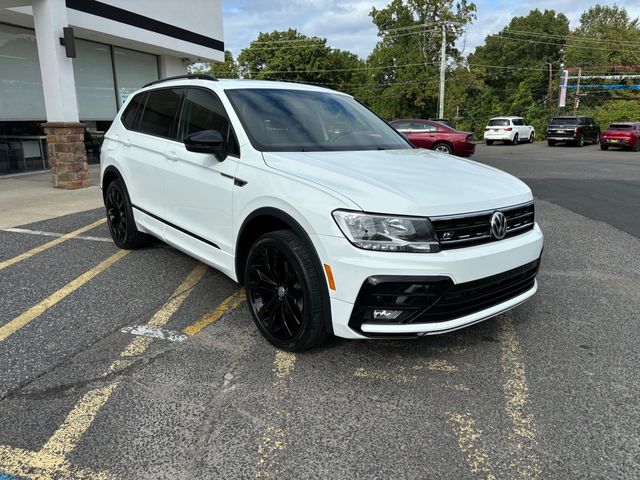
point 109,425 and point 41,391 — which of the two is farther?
point 41,391

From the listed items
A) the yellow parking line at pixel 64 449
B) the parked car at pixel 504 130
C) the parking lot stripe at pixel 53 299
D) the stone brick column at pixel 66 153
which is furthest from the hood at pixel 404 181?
the parked car at pixel 504 130

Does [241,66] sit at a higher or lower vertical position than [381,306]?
higher

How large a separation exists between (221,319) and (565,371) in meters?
2.40

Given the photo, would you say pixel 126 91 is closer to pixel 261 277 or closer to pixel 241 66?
pixel 261 277

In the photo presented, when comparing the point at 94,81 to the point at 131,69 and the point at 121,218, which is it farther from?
the point at 121,218

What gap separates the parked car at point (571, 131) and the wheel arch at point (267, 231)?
97.6 ft

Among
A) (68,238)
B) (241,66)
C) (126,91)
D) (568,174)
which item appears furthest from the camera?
(241,66)

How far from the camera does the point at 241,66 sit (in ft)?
191

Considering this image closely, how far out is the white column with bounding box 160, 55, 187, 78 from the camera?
16.2 m

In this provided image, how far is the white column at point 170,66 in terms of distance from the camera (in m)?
16.2

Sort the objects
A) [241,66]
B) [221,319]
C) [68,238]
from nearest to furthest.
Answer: [221,319] < [68,238] < [241,66]

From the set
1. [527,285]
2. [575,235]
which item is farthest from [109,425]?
[575,235]

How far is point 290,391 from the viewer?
286 cm

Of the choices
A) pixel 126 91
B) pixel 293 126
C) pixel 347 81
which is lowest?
pixel 293 126
